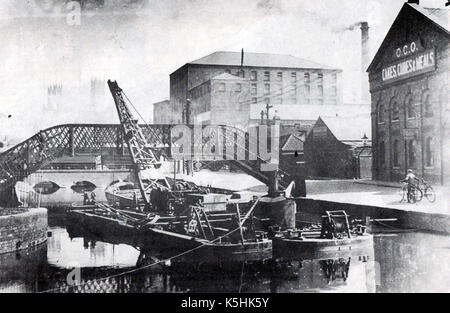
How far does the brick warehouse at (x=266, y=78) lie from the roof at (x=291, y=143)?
602 centimetres

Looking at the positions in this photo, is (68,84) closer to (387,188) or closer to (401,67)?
(387,188)

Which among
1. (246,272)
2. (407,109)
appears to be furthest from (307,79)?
(246,272)

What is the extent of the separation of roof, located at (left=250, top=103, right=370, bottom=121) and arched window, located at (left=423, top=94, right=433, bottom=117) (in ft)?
67.8

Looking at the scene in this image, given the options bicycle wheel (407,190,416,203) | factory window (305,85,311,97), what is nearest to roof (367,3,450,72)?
bicycle wheel (407,190,416,203)

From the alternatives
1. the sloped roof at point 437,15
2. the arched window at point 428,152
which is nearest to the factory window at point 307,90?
the sloped roof at point 437,15

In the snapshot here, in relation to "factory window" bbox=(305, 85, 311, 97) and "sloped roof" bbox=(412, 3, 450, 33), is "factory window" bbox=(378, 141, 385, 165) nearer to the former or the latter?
"sloped roof" bbox=(412, 3, 450, 33)

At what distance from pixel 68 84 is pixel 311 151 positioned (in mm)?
31378

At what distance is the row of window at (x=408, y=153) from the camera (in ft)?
86.9

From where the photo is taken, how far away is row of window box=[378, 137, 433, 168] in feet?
86.9

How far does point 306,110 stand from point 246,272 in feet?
135

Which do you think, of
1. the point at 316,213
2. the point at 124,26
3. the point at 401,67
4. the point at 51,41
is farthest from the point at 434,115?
the point at 51,41

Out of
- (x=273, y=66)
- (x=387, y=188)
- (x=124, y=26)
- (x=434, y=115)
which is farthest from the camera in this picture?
(x=273, y=66)

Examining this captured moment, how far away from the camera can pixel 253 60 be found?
156 feet

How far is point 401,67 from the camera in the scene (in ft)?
97.1
